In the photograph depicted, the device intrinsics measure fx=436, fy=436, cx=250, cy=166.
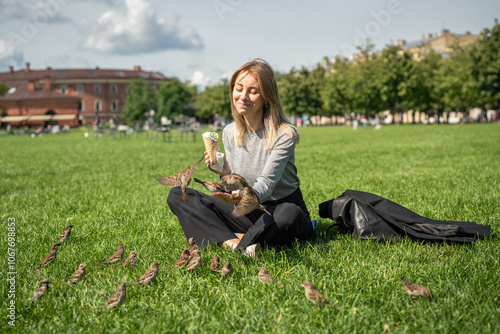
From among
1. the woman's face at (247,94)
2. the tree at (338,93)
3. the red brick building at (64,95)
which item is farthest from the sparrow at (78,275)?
the red brick building at (64,95)

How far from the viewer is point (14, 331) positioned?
7.48 feet

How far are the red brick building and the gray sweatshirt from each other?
68307 millimetres

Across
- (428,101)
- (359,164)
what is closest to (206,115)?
(428,101)

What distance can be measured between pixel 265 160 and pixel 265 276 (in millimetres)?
1018

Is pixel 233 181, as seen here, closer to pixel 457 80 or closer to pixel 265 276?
pixel 265 276

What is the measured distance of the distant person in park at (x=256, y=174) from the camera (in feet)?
10.7

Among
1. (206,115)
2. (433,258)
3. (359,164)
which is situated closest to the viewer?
(433,258)

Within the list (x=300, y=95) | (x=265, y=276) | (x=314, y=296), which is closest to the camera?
(x=314, y=296)

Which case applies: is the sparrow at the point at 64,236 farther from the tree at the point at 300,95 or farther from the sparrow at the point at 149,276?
the tree at the point at 300,95

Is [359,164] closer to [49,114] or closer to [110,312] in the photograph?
[110,312]

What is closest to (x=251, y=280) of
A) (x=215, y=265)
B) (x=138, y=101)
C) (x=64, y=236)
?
(x=215, y=265)

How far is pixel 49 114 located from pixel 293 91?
127 ft

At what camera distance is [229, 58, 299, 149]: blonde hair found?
3.30 meters

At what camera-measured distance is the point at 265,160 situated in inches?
136
